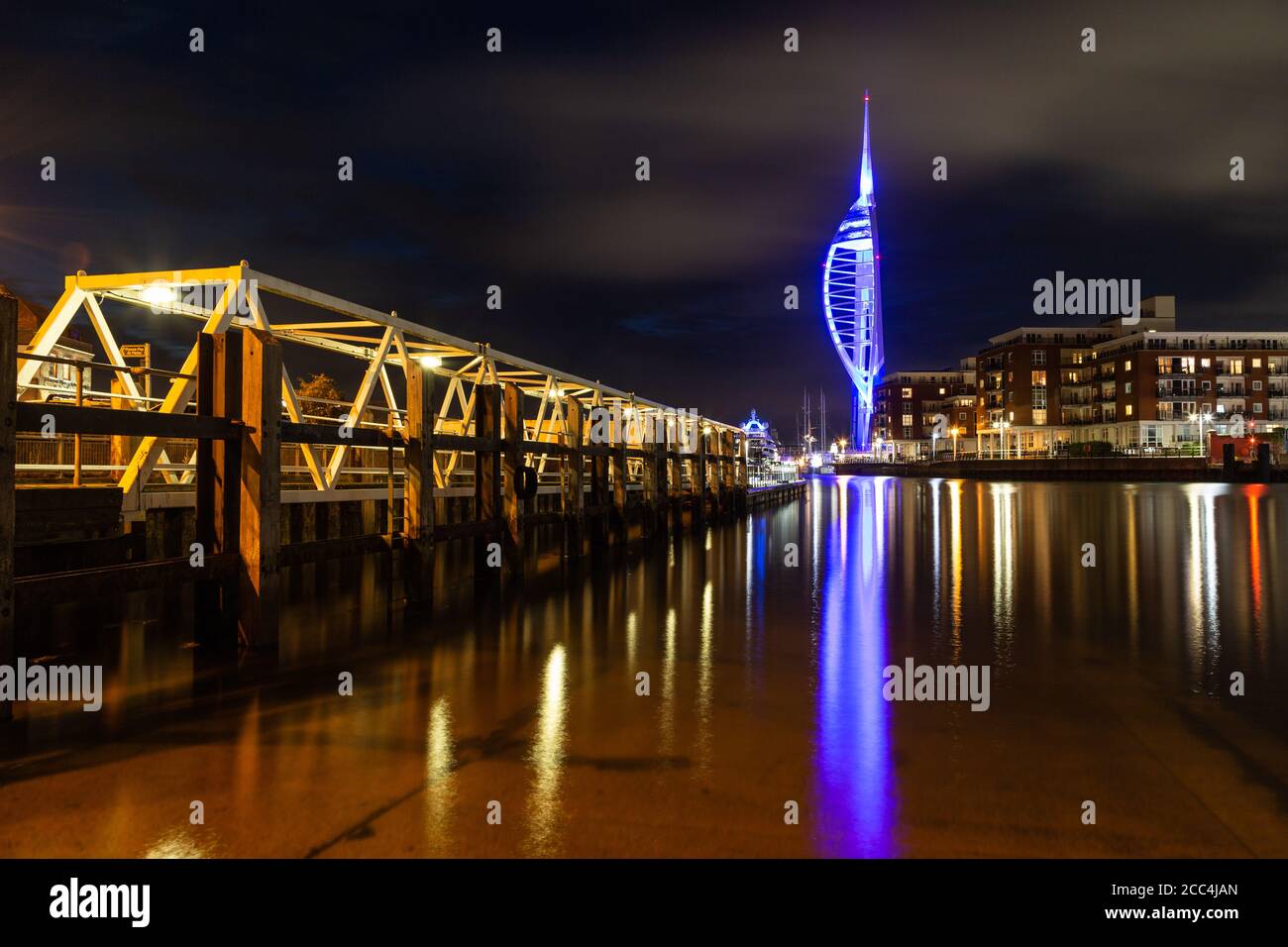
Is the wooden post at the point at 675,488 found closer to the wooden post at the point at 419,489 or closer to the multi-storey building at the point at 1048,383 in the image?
the wooden post at the point at 419,489

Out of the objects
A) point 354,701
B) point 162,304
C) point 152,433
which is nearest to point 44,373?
point 162,304

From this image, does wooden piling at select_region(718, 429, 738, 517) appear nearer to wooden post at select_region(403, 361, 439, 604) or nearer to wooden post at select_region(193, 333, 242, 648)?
wooden post at select_region(403, 361, 439, 604)

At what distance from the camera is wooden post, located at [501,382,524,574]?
49.6 ft

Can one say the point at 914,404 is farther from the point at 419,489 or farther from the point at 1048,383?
the point at 419,489

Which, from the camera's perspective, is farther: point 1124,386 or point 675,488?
point 1124,386

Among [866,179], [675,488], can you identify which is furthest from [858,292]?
[675,488]

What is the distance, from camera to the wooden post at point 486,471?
1453cm

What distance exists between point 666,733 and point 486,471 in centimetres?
901

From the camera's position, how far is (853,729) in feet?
23.3

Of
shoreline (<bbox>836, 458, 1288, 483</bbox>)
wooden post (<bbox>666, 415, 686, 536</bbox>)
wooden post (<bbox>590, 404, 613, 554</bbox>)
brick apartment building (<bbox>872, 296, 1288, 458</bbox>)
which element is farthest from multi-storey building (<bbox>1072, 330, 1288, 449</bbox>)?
wooden post (<bbox>590, 404, 613, 554</bbox>)

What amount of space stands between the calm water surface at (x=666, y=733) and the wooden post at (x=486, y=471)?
1.36 meters

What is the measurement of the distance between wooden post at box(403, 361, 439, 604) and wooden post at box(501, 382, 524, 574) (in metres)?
2.81
